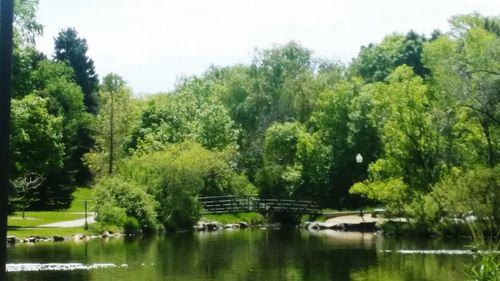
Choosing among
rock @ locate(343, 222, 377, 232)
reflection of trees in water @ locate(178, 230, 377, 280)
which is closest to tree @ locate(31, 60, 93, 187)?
rock @ locate(343, 222, 377, 232)

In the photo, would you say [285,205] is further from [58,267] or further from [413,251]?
[58,267]

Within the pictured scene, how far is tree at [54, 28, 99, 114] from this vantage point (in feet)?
265

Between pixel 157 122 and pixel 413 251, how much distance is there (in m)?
34.0

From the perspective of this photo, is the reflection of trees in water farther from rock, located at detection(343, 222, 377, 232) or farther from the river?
rock, located at detection(343, 222, 377, 232)

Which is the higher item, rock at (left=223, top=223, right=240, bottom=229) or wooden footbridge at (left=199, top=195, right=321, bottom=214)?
wooden footbridge at (left=199, top=195, right=321, bottom=214)

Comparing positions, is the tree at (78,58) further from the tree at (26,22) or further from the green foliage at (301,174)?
the tree at (26,22)

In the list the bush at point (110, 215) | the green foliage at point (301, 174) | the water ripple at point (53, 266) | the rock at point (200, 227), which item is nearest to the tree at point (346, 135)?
the green foliage at point (301, 174)

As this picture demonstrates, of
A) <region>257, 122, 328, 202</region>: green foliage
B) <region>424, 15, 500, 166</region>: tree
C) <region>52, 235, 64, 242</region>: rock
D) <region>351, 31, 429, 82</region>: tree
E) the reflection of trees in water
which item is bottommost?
the reflection of trees in water

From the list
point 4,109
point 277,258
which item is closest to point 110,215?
point 277,258

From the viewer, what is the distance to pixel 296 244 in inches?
1468

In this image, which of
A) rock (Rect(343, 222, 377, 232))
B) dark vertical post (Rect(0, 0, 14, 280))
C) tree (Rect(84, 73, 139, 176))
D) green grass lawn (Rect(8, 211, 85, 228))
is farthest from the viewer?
tree (Rect(84, 73, 139, 176))

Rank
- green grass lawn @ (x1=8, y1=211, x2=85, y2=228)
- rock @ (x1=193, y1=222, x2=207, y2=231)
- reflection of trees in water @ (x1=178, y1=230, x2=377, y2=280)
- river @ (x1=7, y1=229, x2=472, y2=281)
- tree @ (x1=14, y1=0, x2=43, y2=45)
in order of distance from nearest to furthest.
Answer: river @ (x1=7, y1=229, x2=472, y2=281), reflection of trees in water @ (x1=178, y1=230, x2=377, y2=280), tree @ (x1=14, y1=0, x2=43, y2=45), green grass lawn @ (x1=8, y1=211, x2=85, y2=228), rock @ (x1=193, y1=222, x2=207, y2=231)

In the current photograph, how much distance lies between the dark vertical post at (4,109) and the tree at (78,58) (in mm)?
77102

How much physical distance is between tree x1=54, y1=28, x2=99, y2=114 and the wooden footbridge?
2975cm
